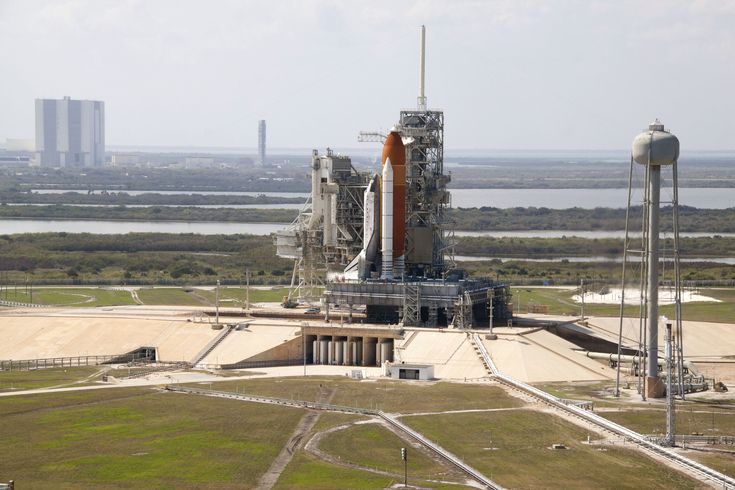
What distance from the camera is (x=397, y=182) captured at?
399 feet

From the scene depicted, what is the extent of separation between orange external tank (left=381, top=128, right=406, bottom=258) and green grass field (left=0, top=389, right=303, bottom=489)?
31.3 m

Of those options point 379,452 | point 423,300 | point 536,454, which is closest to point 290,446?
point 379,452

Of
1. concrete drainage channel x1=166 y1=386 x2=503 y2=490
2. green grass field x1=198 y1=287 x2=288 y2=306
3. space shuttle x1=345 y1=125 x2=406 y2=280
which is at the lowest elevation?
concrete drainage channel x1=166 y1=386 x2=503 y2=490

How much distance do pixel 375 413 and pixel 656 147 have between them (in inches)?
1002

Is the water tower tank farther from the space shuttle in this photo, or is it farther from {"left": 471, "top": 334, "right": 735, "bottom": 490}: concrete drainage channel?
the space shuttle

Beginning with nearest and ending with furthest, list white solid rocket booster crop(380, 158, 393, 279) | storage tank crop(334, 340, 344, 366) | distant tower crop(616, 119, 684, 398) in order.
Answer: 1. distant tower crop(616, 119, 684, 398)
2. storage tank crop(334, 340, 344, 366)
3. white solid rocket booster crop(380, 158, 393, 279)

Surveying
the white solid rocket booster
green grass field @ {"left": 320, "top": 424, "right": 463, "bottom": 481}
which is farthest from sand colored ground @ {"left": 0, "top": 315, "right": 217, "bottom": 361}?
green grass field @ {"left": 320, "top": 424, "right": 463, "bottom": 481}

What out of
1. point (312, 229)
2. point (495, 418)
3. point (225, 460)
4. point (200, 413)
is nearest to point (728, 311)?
point (312, 229)

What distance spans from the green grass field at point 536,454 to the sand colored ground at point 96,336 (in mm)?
36166

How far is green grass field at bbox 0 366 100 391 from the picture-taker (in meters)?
102

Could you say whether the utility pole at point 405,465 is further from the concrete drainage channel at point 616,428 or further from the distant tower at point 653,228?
the distant tower at point 653,228

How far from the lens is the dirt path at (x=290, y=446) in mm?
71306

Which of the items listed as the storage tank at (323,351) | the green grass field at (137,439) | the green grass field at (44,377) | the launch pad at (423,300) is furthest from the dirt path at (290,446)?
the launch pad at (423,300)

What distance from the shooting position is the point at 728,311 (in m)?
139
